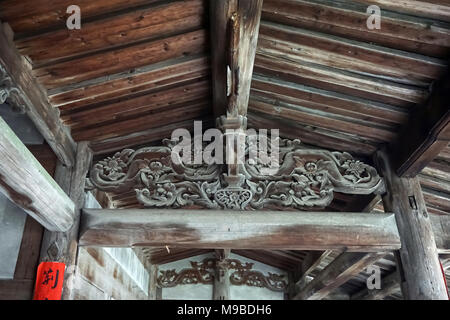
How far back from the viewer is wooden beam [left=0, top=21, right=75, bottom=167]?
6.97ft

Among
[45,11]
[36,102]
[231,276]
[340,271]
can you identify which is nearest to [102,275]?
[36,102]

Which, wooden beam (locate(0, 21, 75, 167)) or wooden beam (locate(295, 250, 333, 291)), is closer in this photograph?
wooden beam (locate(0, 21, 75, 167))

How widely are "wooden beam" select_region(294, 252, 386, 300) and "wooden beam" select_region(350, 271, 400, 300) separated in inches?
43.8

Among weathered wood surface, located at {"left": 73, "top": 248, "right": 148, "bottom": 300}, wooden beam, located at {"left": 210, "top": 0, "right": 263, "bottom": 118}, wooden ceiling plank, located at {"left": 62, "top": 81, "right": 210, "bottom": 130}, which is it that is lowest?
weathered wood surface, located at {"left": 73, "top": 248, "right": 148, "bottom": 300}

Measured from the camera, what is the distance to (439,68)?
96.9 inches

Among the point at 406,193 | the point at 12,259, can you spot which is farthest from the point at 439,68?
the point at 12,259

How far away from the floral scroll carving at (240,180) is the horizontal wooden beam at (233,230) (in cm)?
12

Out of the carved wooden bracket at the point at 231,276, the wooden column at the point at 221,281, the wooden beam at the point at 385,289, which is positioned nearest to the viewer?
the wooden beam at the point at 385,289

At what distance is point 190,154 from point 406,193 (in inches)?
72.7

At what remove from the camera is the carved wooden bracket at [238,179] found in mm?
3068

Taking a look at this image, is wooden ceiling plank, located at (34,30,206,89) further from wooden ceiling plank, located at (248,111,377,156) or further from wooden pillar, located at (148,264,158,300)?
wooden pillar, located at (148,264,158,300)

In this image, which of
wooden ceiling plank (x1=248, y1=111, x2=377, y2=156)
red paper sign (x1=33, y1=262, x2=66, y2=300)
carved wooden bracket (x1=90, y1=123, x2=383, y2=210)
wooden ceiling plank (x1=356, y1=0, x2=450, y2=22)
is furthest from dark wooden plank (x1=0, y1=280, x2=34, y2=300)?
wooden ceiling plank (x1=356, y1=0, x2=450, y2=22)

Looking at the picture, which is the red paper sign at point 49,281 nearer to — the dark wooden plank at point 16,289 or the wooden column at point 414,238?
the dark wooden plank at point 16,289

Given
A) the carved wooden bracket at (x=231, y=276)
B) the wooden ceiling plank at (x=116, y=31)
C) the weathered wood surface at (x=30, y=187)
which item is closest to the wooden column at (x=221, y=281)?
the carved wooden bracket at (x=231, y=276)
